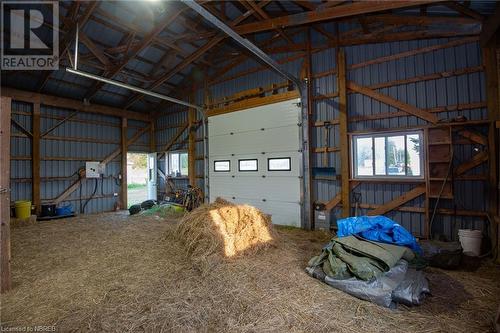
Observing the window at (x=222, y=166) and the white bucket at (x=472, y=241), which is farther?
the window at (x=222, y=166)

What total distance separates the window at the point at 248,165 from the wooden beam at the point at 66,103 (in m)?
5.45

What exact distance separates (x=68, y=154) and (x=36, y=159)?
99 cm

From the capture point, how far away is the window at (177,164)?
9961mm

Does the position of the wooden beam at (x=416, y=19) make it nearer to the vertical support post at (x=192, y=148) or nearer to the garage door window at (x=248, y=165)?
the garage door window at (x=248, y=165)

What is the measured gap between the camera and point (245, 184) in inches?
301

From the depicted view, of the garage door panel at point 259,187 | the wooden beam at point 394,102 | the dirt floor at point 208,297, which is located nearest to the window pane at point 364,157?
the wooden beam at point 394,102

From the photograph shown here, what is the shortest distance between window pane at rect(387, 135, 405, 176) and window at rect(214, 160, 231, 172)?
461 cm

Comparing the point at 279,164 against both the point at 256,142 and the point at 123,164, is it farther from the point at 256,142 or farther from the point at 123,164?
the point at 123,164

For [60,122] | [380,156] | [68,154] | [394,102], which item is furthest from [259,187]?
[60,122]

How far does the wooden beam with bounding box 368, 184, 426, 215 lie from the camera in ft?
16.3

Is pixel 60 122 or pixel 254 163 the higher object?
pixel 60 122

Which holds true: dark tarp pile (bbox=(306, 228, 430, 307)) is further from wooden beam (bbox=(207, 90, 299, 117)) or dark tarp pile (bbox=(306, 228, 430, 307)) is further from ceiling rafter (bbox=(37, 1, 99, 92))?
ceiling rafter (bbox=(37, 1, 99, 92))

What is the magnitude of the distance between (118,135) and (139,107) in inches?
58.5

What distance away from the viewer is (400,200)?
5.17 meters
